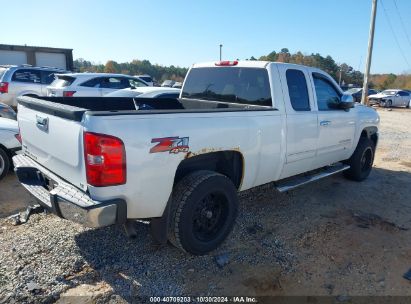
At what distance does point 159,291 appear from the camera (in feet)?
9.84

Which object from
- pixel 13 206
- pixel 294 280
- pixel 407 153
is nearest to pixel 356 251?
pixel 294 280

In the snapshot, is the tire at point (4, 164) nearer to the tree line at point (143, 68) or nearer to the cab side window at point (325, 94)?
the cab side window at point (325, 94)

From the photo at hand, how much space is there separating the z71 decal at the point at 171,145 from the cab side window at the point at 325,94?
2618 mm

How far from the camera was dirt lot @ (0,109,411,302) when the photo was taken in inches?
121

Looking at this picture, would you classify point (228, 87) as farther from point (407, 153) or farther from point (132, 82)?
point (132, 82)

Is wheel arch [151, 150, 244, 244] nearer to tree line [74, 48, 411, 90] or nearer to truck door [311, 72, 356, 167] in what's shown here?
truck door [311, 72, 356, 167]

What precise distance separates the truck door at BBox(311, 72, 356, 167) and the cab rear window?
1003 mm

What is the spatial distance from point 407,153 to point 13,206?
9.03 metres

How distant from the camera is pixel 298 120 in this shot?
4.35 meters

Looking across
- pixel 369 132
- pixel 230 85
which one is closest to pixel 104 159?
pixel 230 85

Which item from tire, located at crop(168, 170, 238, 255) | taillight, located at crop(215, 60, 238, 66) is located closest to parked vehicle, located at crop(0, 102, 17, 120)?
taillight, located at crop(215, 60, 238, 66)

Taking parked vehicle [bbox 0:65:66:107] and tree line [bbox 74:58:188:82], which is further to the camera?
tree line [bbox 74:58:188:82]

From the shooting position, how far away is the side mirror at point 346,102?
17.0ft

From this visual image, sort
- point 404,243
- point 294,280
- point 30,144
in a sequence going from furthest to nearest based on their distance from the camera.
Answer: point 404,243, point 30,144, point 294,280
